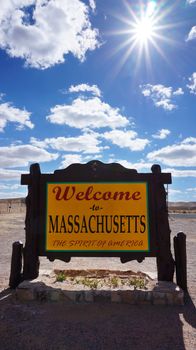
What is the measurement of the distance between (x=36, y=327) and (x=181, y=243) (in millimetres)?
3602

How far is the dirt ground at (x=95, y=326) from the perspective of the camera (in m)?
4.97

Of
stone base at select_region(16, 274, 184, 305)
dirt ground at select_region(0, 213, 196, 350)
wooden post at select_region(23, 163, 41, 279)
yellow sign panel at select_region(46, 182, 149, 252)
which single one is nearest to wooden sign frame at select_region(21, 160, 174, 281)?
wooden post at select_region(23, 163, 41, 279)

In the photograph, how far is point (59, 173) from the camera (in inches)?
321

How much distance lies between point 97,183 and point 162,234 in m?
1.81

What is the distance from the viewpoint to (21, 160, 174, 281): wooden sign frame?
306 inches

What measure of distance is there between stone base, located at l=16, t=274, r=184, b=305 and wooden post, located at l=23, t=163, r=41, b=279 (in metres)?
0.89

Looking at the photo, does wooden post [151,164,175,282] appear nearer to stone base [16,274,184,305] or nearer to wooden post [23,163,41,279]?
stone base [16,274,184,305]

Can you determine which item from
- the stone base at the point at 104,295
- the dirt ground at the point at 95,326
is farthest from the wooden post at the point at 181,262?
the stone base at the point at 104,295

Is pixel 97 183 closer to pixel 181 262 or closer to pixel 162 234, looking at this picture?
pixel 162 234

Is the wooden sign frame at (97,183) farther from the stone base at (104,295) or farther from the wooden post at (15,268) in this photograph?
the stone base at (104,295)

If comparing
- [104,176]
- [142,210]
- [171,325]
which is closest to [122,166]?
[104,176]

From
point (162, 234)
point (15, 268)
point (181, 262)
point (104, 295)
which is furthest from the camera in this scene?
point (15, 268)

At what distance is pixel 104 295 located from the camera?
676 centimetres

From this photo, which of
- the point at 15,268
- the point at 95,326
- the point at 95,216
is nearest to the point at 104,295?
the point at 95,326
